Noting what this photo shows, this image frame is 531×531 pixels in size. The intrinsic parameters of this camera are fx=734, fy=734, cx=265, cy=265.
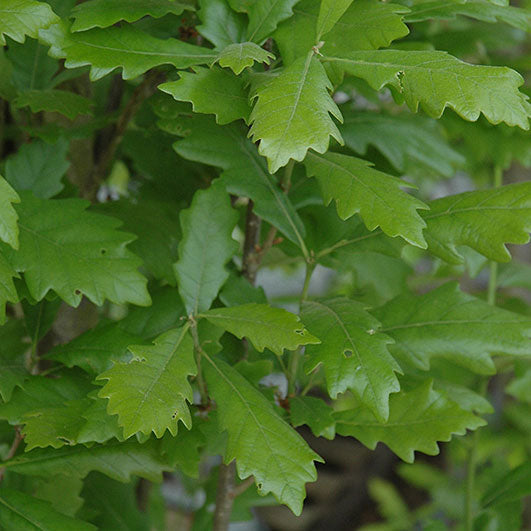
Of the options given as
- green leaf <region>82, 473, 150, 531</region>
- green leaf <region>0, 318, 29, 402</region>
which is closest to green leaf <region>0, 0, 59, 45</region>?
green leaf <region>0, 318, 29, 402</region>

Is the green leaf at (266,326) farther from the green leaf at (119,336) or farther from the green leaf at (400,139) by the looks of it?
the green leaf at (400,139)

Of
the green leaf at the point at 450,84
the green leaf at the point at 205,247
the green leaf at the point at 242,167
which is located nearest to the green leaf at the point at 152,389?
the green leaf at the point at 205,247

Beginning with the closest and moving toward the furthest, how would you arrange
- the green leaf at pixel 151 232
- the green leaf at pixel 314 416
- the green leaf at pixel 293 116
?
the green leaf at pixel 293 116 < the green leaf at pixel 314 416 < the green leaf at pixel 151 232

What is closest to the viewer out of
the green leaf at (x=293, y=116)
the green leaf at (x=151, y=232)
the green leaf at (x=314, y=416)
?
the green leaf at (x=293, y=116)

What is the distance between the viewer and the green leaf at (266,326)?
2.16 feet

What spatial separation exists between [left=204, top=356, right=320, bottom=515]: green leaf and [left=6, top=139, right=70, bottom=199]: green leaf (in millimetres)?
317

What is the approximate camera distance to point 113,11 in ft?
2.22

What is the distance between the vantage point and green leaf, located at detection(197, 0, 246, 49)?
717mm

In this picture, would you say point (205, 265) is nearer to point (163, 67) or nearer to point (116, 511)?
point (163, 67)

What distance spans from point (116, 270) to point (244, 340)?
229mm

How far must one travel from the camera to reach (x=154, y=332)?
2.73ft

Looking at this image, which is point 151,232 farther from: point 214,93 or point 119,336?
point 214,93

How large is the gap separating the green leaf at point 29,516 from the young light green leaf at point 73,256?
0.23 meters

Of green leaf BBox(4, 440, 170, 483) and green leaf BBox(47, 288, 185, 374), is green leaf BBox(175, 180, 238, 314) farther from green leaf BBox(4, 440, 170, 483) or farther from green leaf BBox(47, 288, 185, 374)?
green leaf BBox(4, 440, 170, 483)
